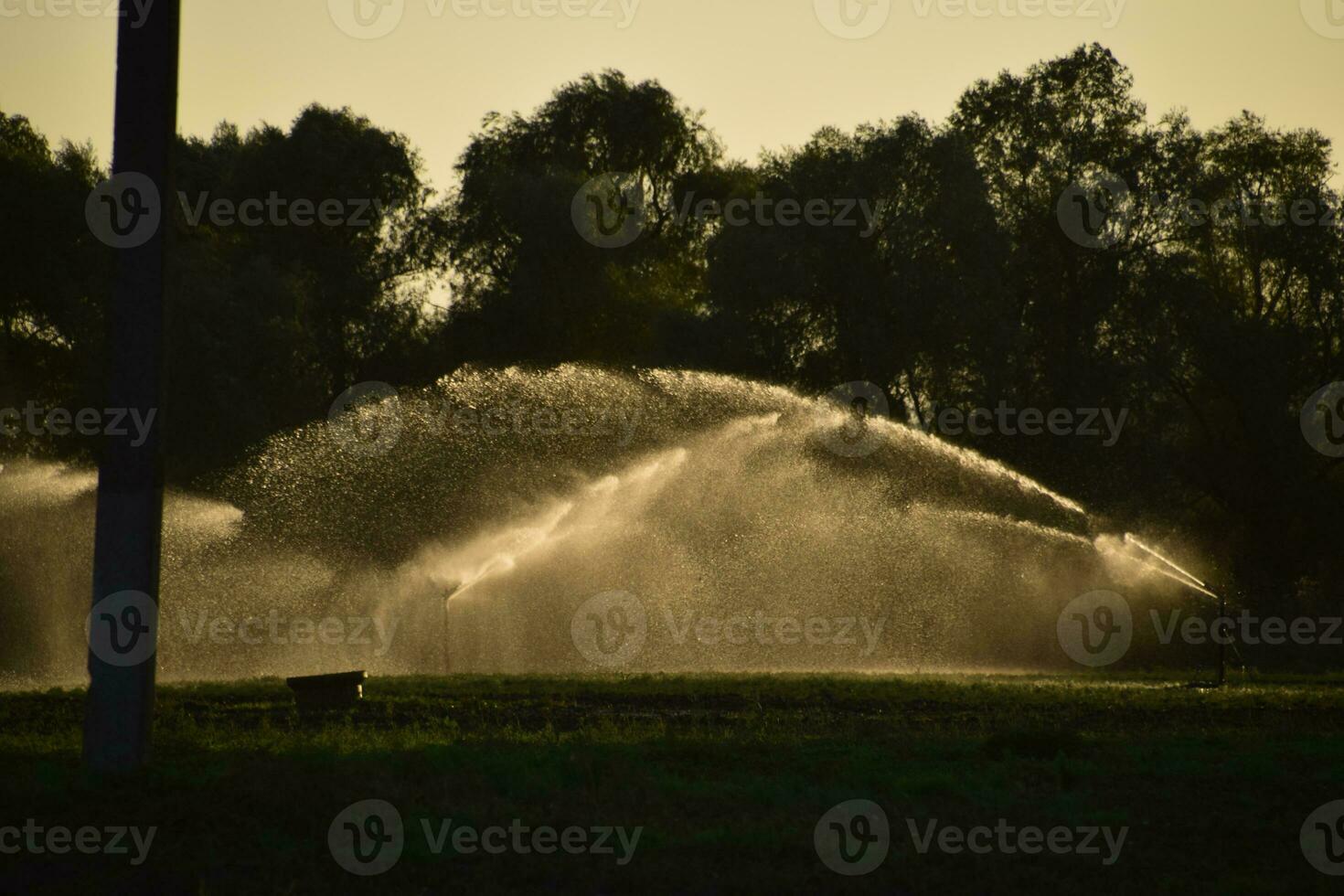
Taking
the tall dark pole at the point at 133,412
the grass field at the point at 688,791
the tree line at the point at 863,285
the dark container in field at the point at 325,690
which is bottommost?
the grass field at the point at 688,791

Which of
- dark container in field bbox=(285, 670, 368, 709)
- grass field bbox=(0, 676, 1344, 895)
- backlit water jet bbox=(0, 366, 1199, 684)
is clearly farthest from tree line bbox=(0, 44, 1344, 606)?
grass field bbox=(0, 676, 1344, 895)


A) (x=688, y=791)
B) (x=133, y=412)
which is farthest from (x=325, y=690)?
(x=688, y=791)

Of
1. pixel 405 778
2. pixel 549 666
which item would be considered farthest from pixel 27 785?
pixel 549 666

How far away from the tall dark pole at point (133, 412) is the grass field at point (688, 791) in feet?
2.33

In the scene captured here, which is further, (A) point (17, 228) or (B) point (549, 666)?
(A) point (17, 228)

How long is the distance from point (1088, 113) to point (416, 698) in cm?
4331

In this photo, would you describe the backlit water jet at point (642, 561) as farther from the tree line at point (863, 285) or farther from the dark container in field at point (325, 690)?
the dark container in field at point (325, 690)

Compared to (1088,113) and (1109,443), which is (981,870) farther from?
(1088,113)

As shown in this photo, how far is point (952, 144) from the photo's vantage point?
51781 millimetres

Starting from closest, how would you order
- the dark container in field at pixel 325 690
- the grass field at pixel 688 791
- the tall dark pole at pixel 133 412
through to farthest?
the grass field at pixel 688 791, the tall dark pole at pixel 133 412, the dark container in field at pixel 325 690

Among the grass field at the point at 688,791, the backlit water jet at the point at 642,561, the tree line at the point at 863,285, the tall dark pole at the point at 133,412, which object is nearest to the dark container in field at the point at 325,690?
the grass field at the point at 688,791

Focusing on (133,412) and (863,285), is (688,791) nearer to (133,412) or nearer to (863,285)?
(133,412)

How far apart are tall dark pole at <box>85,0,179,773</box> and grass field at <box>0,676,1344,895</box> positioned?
71cm

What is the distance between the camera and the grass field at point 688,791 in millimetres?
10531
